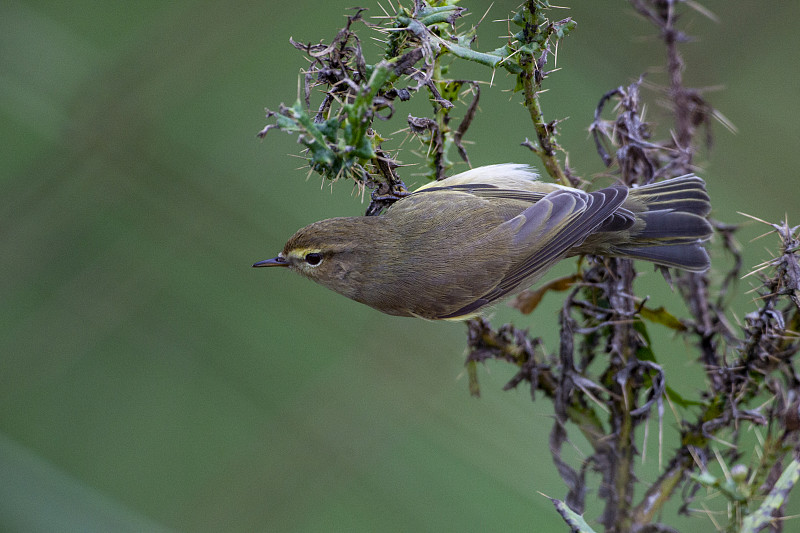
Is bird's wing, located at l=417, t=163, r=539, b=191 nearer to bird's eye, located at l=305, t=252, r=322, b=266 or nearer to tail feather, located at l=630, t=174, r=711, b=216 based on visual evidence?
tail feather, located at l=630, t=174, r=711, b=216

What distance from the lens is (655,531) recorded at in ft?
5.16

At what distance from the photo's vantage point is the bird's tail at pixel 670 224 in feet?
6.30

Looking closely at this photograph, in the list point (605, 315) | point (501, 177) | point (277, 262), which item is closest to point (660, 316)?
point (605, 315)

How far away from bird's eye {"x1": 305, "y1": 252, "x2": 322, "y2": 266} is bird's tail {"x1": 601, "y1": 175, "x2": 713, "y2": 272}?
2.77 feet

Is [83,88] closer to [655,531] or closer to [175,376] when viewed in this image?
[175,376]

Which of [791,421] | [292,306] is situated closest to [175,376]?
[292,306]

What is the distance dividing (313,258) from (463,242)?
1.50 feet

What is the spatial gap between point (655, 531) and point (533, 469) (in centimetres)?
199

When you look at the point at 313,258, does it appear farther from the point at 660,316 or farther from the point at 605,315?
the point at 660,316

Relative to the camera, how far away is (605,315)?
163 cm

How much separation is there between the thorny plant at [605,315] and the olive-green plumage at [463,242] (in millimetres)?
156

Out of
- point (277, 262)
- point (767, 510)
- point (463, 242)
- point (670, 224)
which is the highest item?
point (670, 224)

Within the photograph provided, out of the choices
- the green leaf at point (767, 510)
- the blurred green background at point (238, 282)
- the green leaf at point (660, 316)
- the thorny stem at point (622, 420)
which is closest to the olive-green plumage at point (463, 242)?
the green leaf at point (660, 316)

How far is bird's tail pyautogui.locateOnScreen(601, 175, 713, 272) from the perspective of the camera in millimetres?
1919
